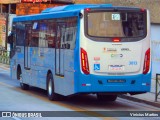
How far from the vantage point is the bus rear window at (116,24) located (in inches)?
629

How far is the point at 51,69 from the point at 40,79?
1.53m

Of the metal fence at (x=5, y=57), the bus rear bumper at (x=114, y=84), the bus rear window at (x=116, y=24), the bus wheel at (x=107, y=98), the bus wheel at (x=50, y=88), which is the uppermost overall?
the bus rear window at (x=116, y=24)

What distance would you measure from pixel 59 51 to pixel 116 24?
2389 millimetres

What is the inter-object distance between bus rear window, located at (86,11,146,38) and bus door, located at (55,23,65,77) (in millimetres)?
1566

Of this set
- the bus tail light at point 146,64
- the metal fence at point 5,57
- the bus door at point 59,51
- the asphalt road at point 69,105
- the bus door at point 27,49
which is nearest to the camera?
the asphalt road at point 69,105

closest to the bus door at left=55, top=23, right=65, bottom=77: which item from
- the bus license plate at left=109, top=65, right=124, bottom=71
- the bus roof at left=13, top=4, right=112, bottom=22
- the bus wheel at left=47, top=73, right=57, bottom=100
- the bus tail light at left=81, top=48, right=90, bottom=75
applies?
the bus roof at left=13, top=4, right=112, bottom=22

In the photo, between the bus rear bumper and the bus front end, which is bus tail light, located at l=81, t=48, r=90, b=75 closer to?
the bus front end

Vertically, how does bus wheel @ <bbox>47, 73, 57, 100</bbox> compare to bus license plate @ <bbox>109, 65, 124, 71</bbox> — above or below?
below

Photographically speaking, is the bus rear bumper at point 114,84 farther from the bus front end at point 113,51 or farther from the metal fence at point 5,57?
the metal fence at point 5,57

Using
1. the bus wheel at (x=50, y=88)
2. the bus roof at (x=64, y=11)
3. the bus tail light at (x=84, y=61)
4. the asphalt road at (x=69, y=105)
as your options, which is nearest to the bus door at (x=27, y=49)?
the bus roof at (x=64, y=11)

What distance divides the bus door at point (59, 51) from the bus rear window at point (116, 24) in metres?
1.57

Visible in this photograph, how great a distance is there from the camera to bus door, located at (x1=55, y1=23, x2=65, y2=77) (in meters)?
17.2

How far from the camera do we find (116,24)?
16141 millimetres

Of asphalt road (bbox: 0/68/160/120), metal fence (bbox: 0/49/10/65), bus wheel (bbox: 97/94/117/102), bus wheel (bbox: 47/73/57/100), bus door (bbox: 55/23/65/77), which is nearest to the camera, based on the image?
asphalt road (bbox: 0/68/160/120)
